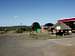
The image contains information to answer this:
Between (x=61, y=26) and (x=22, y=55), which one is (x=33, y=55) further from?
(x=61, y=26)

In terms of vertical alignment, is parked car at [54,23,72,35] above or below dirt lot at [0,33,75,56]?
above

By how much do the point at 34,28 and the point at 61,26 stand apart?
11.9 m

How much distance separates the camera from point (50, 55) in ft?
43.4

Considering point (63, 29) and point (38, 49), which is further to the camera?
point (63, 29)

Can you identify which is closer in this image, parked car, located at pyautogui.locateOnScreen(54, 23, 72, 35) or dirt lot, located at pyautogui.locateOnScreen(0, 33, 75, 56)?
dirt lot, located at pyautogui.locateOnScreen(0, 33, 75, 56)

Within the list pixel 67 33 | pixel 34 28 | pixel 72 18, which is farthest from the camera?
pixel 34 28

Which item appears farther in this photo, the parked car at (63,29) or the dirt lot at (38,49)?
the parked car at (63,29)

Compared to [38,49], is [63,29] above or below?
above

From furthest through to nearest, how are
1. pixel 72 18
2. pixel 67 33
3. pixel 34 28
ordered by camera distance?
pixel 34 28, pixel 72 18, pixel 67 33

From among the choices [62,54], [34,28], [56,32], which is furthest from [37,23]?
[62,54]

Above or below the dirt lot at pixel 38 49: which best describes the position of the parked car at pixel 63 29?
above

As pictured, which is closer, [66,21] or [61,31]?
[61,31]

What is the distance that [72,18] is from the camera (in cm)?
4322

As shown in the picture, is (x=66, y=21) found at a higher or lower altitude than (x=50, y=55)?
higher
